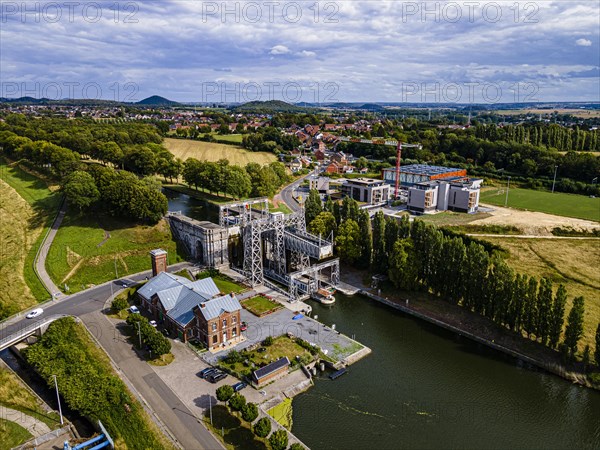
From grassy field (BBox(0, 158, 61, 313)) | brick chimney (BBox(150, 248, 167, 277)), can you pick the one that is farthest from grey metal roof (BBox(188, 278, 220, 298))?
grassy field (BBox(0, 158, 61, 313))

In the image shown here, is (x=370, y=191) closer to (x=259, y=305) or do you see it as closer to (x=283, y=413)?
(x=259, y=305)

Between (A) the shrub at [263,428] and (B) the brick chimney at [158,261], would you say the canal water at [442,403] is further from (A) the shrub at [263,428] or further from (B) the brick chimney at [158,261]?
(B) the brick chimney at [158,261]

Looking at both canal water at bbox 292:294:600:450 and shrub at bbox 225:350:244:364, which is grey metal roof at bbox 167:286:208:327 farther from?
canal water at bbox 292:294:600:450

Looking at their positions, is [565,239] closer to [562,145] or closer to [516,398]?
[516,398]

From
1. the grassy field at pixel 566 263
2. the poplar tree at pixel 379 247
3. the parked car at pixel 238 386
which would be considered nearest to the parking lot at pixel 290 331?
the parked car at pixel 238 386

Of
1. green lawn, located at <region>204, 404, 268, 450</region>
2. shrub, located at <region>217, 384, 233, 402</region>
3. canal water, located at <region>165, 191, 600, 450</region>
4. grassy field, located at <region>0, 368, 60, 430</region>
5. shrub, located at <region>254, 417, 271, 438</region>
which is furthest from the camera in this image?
grassy field, located at <region>0, 368, 60, 430</region>

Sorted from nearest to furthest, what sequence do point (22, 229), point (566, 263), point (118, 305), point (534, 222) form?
point (118, 305)
point (566, 263)
point (22, 229)
point (534, 222)

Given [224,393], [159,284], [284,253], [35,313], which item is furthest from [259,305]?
[35,313]

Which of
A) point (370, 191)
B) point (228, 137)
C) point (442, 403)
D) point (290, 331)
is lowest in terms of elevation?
point (442, 403)
